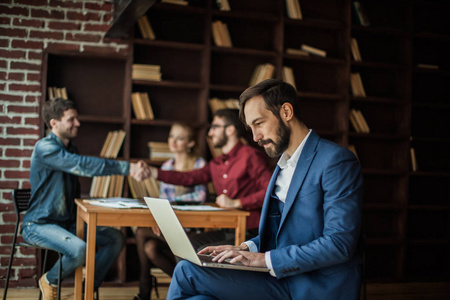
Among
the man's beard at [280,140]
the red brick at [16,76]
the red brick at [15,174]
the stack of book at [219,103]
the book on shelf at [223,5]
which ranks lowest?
the red brick at [15,174]

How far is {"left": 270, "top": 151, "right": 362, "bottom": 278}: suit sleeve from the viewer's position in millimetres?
1579

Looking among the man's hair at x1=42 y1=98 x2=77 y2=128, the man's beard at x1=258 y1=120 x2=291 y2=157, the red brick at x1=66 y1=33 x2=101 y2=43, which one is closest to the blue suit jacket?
the man's beard at x1=258 y1=120 x2=291 y2=157

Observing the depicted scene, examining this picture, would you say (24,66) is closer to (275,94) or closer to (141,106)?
A: (141,106)

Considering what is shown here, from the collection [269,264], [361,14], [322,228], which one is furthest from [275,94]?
[361,14]

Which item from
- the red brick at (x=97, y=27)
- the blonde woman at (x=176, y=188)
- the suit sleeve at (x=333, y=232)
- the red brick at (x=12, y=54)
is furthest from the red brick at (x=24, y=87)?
the suit sleeve at (x=333, y=232)

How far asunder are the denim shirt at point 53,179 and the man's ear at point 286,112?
1.80m

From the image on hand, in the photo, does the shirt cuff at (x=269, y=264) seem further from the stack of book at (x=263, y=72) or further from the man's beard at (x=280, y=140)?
the stack of book at (x=263, y=72)

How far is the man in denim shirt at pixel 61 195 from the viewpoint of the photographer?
2.98m

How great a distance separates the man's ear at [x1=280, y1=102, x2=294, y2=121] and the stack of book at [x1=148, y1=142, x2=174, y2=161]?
251cm

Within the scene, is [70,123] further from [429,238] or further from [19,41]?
[429,238]

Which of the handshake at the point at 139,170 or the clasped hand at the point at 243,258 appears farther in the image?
the handshake at the point at 139,170

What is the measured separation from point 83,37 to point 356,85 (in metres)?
2.48

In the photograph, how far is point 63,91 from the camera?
4.08m

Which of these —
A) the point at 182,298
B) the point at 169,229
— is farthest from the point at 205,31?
the point at 182,298
